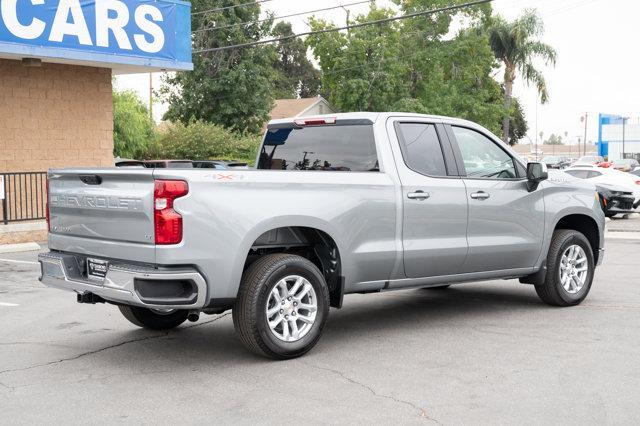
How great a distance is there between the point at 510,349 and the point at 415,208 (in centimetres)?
147

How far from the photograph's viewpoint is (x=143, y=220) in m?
5.86

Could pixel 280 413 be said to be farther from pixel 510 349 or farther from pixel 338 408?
pixel 510 349

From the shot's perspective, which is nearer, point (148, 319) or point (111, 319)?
point (148, 319)

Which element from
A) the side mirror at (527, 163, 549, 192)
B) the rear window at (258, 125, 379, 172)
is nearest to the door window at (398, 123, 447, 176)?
the rear window at (258, 125, 379, 172)

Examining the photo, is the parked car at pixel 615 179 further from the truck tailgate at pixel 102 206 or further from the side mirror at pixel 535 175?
the truck tailgate at pixel 102 206

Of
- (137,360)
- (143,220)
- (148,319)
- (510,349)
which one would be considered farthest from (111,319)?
(510,349)

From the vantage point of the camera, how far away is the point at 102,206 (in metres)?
6.18

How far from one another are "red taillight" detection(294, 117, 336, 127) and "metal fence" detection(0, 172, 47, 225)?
389 inches

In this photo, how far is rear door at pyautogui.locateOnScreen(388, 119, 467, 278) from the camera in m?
7.26

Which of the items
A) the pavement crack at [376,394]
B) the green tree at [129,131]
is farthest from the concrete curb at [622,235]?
the green tree at [129,131]

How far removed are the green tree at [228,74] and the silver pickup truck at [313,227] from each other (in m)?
37.5

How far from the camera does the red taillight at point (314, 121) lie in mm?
7595

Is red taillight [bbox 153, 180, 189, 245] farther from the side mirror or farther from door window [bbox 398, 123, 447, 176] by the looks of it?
the side mirror

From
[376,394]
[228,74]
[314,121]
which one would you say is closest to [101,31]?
[314,121]
